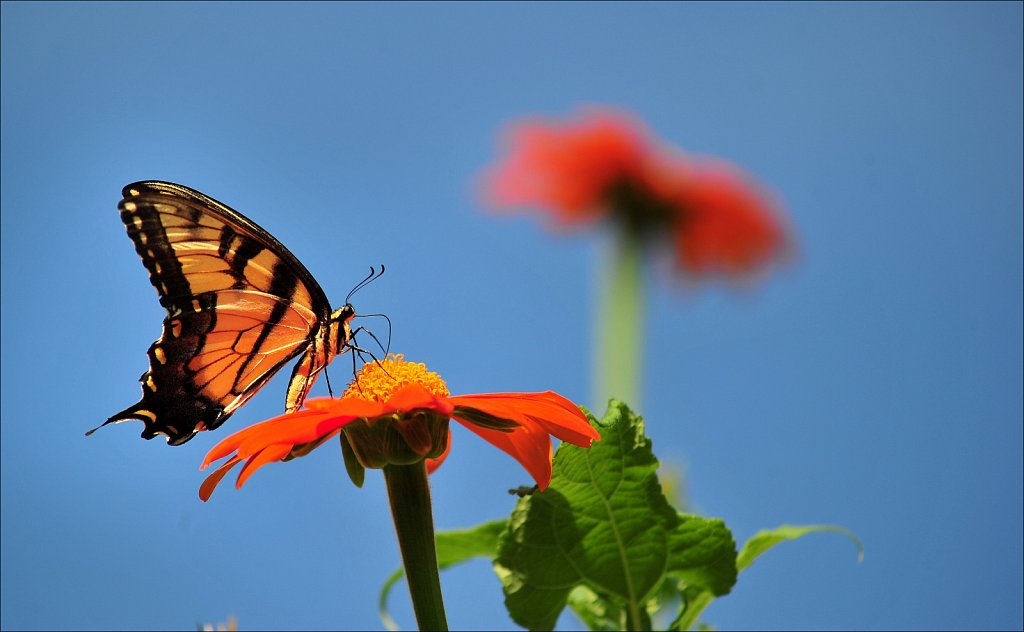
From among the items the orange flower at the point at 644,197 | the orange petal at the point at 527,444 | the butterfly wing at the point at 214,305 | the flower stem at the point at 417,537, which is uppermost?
the orange flower at the point at 644,197

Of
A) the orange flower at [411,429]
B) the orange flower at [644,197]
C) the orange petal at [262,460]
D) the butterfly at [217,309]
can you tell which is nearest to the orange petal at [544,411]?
the orange flower at [411,429]

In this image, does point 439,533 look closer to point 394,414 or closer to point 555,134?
point 394,414

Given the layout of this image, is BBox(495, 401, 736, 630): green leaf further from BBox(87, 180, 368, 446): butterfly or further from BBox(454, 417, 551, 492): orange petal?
BBox(87, 180, 368, 446): butterfly

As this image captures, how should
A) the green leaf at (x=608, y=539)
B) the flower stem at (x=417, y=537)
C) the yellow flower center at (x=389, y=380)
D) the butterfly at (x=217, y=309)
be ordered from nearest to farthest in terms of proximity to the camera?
Result: the flower stem at (x=417, y=537) → the green leaf at (x=608, y=539) → the yellow flower center at (x=389, y=380) → the butterfly at (x=217, y=309)

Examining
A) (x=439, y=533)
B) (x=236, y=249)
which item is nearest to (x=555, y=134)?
(x=236, y=249)

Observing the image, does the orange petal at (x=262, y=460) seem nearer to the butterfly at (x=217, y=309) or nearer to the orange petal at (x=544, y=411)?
the orange petal at (x=544, y=411)

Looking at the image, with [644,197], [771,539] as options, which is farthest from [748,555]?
[644,197]

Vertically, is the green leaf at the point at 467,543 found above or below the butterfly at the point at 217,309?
below

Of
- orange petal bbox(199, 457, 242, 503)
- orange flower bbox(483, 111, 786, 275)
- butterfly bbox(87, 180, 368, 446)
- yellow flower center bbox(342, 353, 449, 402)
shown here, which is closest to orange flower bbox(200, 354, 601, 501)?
orange petal bbox(199, 457, 242, 503)
